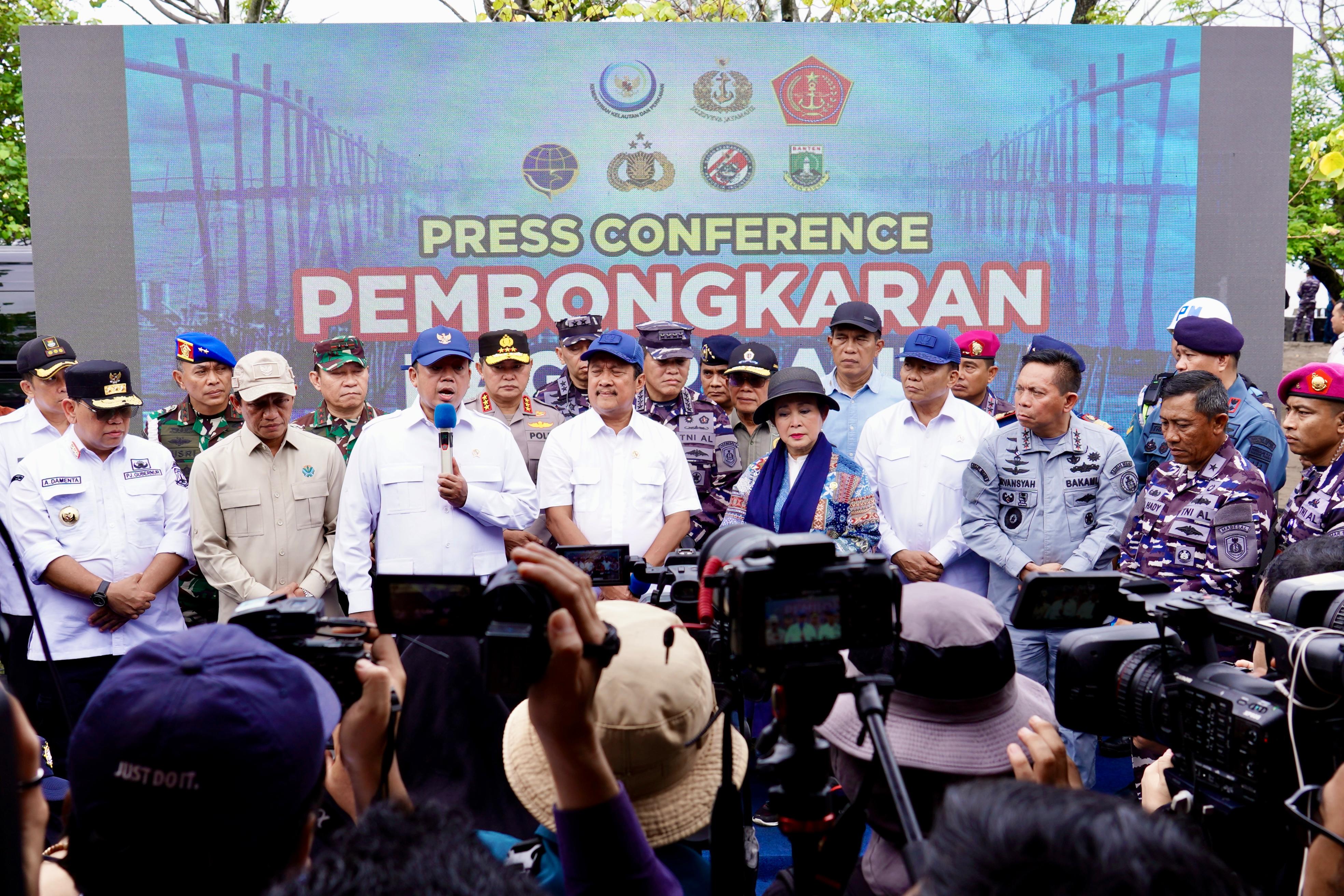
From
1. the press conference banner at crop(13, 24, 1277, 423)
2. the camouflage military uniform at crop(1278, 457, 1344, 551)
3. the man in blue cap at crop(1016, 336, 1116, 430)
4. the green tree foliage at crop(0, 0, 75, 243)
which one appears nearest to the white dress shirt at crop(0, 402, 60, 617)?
the press conference banner at crop(13, 24, 1277, 423)

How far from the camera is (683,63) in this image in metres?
7.11

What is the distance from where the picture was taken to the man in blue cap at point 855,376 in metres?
5.53

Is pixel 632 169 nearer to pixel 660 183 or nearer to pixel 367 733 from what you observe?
pixel 660 183

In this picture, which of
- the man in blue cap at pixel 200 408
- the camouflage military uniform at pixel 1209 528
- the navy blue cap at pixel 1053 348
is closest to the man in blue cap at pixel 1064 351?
the navy blue cap at pixel 1053 348

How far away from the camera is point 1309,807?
1.60 m

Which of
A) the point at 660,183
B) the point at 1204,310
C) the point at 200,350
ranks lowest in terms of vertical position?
Answer: the point at 200,350

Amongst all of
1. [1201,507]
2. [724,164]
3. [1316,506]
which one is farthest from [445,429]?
[724,164]

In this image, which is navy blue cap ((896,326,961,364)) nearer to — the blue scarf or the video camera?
the blue scarf

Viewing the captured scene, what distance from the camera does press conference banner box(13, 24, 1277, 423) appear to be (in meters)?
6.95

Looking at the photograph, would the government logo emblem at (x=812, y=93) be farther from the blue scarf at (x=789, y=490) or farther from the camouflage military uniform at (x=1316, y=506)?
the camouflage military uniform at (x=1316, y=506)

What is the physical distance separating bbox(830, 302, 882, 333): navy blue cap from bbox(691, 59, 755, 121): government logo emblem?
7.17ft

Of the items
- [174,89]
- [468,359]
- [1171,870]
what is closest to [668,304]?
[468,359]

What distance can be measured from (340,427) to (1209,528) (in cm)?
397

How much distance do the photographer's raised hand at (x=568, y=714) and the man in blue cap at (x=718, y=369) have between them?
462cm
